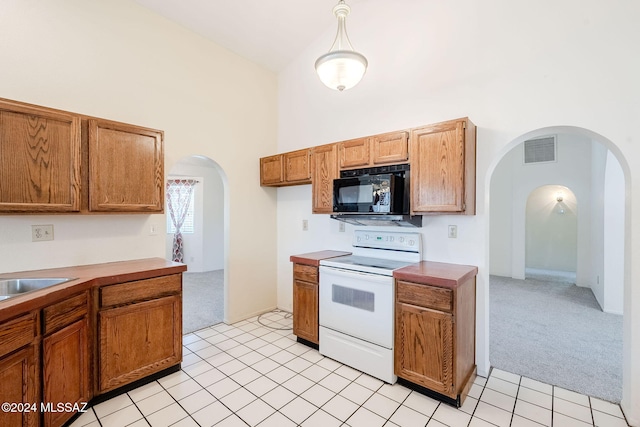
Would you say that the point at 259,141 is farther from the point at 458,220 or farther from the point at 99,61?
the point at 458,220

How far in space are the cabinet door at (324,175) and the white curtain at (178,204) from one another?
4.57 metres

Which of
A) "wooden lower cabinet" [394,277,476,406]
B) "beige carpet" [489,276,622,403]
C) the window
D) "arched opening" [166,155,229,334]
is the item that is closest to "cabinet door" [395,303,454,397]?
"wooden lower cabinet" [394,277,476,406]

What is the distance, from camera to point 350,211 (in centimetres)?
304

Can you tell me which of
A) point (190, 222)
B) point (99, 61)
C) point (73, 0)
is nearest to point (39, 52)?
point (99, 61)

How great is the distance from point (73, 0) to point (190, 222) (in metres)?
5.03

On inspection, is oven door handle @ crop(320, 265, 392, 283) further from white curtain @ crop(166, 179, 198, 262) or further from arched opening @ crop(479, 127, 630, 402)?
white curtain @ crop(166, 179, 198, 262)

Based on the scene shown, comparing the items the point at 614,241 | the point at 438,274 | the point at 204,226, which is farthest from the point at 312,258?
the point at 204,226

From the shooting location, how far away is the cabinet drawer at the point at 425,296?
2.18 m

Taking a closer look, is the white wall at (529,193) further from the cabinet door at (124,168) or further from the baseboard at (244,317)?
the cabinet door at (124,168)

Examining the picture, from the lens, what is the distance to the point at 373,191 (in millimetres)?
2824

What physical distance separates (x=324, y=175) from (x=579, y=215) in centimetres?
581

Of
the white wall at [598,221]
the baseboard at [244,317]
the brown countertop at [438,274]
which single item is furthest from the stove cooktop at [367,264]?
the white wall at [598,221]

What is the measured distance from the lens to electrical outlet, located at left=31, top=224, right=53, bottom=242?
2.38 metres

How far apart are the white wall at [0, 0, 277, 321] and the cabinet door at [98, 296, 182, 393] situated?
76cm
